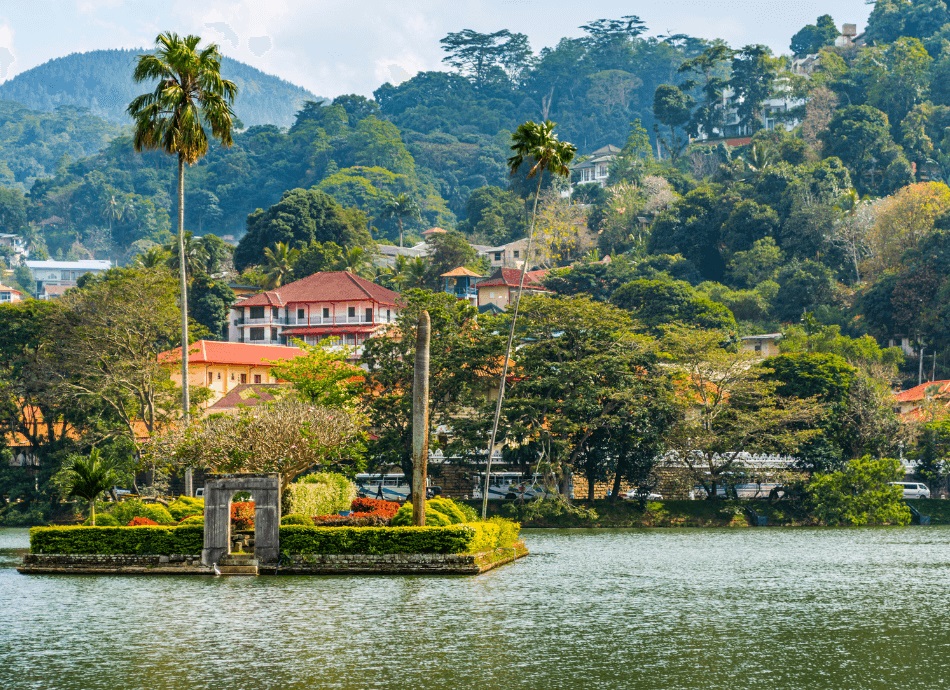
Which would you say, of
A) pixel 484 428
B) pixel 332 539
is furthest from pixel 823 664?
pixel 484 428

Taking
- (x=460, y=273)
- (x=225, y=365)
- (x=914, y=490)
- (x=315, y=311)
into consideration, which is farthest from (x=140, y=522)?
(x=460, y=273)

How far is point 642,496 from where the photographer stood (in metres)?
83.6

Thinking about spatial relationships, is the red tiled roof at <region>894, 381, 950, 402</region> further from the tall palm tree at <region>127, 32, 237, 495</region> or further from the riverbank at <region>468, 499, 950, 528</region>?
the tall palm tree at <region>127, 32, 237, 495</region>

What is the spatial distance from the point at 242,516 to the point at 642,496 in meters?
38.3

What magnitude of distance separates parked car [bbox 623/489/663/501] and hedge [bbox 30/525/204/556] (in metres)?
40.6

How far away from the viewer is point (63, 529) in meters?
49.2

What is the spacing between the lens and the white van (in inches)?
3401

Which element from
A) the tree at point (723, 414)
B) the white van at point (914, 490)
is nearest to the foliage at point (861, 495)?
the tree at point (723, 414)

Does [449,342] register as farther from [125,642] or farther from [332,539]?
[125,642]

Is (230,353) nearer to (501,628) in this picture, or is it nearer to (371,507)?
(371,507)

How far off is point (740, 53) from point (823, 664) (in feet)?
583

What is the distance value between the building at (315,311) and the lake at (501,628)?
82.5 m

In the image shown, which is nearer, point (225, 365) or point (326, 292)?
point (225, 365)

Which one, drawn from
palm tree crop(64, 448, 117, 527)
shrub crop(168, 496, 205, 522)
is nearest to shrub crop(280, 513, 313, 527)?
shrub crop(168, 496, 205, 522)
